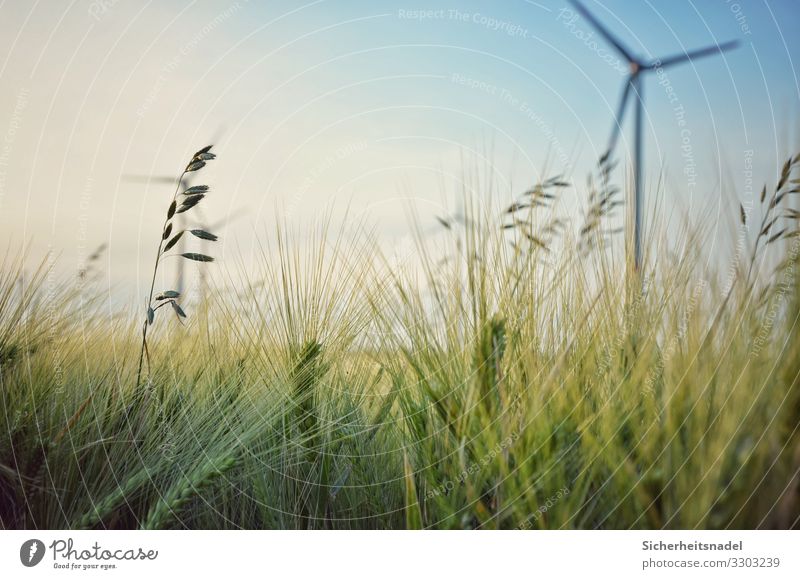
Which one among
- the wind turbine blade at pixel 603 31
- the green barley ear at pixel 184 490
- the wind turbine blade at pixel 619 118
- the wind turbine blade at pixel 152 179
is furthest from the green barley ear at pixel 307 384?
the wind turbine blade at pixel 603 31

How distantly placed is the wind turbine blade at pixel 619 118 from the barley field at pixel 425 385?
9 centimetres

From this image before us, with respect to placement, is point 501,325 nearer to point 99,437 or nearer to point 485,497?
point 485,497

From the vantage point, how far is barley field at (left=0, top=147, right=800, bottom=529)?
1.12 m

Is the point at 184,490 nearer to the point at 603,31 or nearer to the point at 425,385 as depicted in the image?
the point at 425,385

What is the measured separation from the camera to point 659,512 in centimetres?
112

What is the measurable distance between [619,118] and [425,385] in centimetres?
73

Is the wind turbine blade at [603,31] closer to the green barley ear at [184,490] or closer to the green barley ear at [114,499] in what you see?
the green barley ear at [184,490]

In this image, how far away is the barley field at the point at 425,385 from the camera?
112 centimetres

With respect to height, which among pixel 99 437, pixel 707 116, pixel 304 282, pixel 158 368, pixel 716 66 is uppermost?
pixel 716 66

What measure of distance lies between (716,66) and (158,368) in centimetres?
141

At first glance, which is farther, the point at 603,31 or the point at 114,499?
the point at 603,31

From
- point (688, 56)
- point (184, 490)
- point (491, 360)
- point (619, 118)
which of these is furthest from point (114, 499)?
point (688, 56)

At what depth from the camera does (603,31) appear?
151 centimetres

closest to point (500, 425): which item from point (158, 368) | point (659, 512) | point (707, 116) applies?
point (659, 512)
